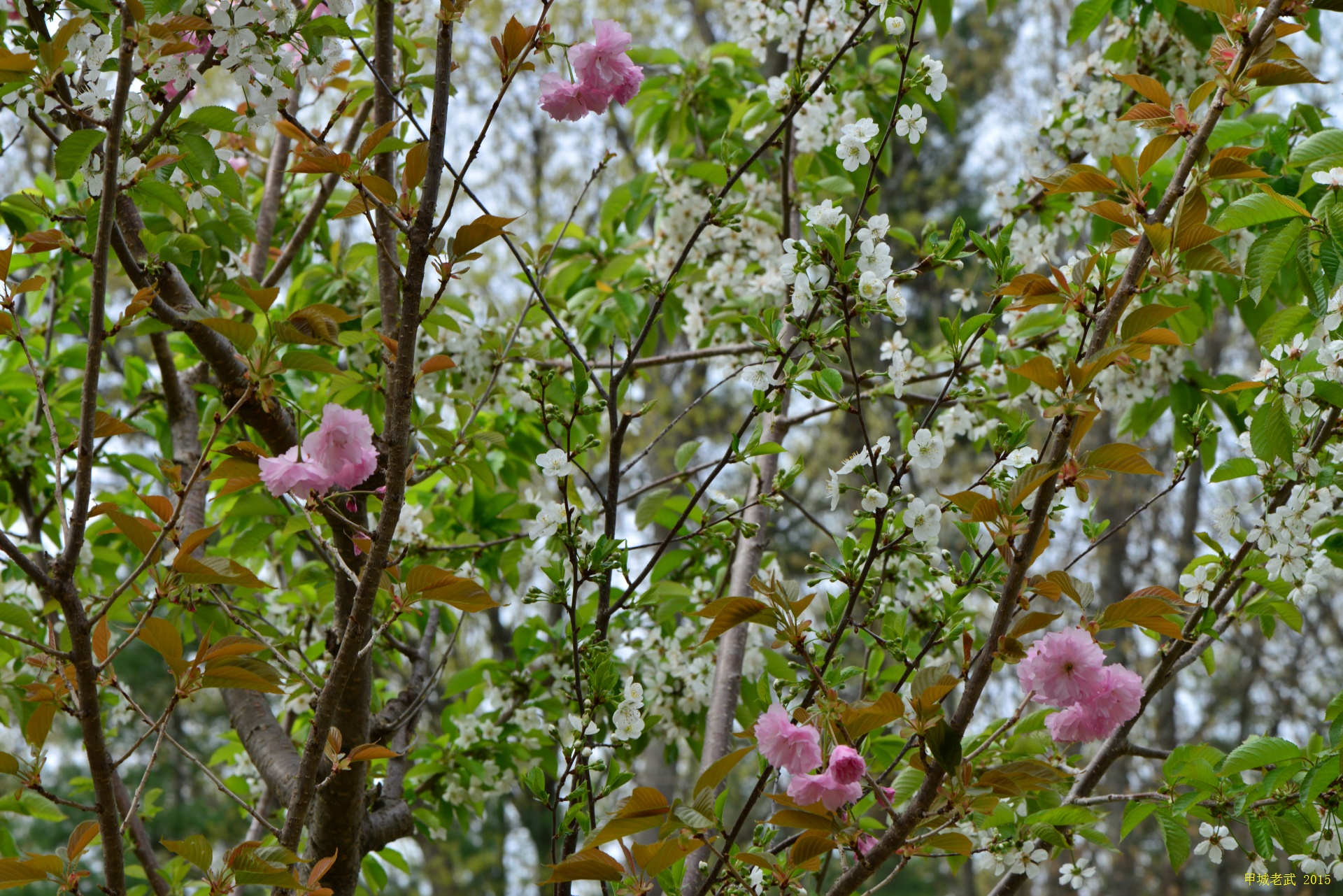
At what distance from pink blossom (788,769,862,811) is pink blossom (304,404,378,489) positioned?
2.10 feet

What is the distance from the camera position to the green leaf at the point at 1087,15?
7.04 ft

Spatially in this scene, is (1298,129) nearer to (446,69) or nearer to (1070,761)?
(1070,761)

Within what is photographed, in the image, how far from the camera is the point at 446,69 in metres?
1.06

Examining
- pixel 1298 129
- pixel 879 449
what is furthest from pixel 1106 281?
pixel 1298 129

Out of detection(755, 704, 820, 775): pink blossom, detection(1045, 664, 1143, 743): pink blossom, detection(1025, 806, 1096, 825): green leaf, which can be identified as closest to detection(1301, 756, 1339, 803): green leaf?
detection(1025, 806, 1096, 825): green leaf

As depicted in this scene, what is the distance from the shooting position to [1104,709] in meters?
1.12

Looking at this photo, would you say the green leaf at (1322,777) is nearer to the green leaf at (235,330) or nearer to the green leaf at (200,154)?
the green leaf at (235,330)

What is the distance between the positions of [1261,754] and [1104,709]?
51 cm

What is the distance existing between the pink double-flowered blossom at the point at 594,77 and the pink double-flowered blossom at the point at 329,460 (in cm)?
52

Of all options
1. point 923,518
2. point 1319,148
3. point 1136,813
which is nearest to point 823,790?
point 923,518

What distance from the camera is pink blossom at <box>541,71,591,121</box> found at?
1.38m

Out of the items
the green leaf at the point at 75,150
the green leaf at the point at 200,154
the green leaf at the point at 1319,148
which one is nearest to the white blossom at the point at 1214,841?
the green leaf at the point at 1319,148

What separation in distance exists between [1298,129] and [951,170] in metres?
10.1

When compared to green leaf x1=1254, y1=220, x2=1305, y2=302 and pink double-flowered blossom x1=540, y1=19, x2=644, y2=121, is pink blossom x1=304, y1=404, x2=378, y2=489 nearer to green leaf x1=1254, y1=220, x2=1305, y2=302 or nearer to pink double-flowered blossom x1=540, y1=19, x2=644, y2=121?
pink double-flowered blossom x1=540, y1=19, x2=644, y2=121
